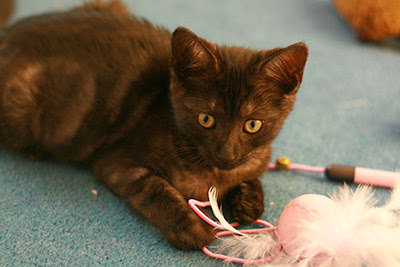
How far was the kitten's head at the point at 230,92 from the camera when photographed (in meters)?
1.03

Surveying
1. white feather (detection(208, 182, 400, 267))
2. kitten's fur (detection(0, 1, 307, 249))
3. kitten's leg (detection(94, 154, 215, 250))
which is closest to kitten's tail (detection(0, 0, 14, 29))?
kitten's fur (detection(0, 1, 307, 249))

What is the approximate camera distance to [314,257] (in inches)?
36.9

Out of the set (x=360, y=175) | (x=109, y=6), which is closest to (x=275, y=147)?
(x=360, y=175)

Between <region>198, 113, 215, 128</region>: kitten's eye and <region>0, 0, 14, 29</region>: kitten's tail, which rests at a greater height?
<region>198, 113, 215, 128</region>: kitten's eye

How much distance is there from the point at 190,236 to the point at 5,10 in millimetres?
1990

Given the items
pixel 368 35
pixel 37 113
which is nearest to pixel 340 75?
pixel 368 35

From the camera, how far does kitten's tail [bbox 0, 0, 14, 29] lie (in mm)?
2220

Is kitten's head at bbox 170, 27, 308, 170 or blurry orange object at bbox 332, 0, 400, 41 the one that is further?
blurry orange object at bbox 332, 0, 400, 41

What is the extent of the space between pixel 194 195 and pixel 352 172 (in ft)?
1.91

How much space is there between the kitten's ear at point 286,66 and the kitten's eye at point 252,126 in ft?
Answer: 0.41

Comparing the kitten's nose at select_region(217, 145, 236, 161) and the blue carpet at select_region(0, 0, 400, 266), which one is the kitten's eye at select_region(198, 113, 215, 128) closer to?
the kitten's nose at select_region(217, 145, 236, 161)

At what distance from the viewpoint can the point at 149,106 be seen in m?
1.29

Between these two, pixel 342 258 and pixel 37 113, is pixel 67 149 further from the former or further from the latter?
pixel 342 258

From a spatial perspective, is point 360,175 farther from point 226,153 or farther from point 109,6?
point 109,6
